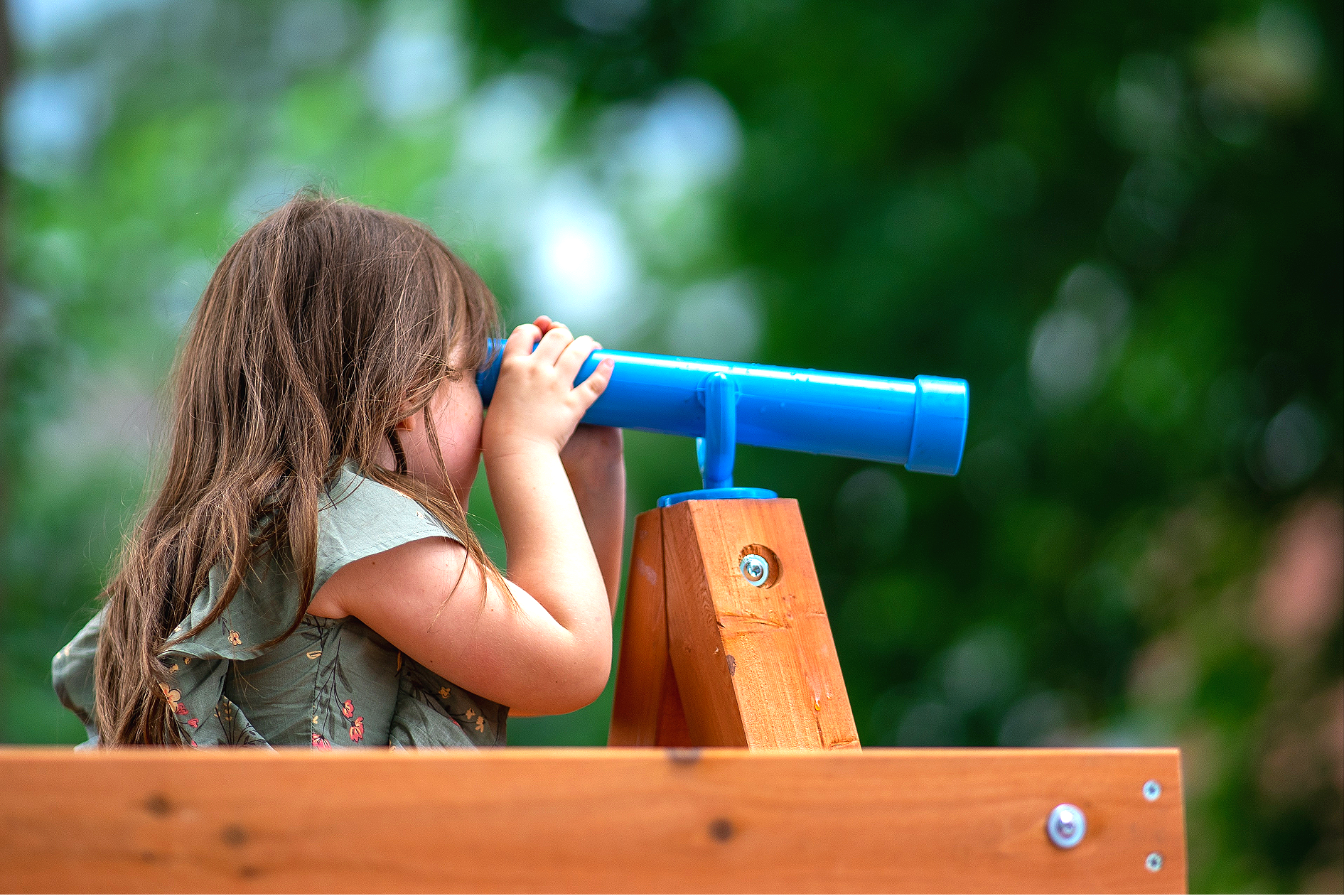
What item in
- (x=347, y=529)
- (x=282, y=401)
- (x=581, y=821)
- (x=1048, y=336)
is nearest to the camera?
(x=581, y=821)

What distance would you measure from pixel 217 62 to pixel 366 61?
26.1 inches

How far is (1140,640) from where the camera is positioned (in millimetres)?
2670

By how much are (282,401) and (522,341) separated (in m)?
0.23

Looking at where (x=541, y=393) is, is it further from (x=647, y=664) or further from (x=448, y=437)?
(x=647, y=664)

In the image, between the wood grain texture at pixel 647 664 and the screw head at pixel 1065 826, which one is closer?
the screw head at pixel 1065 826

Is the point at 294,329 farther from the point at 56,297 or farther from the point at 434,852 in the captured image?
the point at 56,297

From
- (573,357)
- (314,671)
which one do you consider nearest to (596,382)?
(573,357)

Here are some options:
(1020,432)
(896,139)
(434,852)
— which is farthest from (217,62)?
(434,852)

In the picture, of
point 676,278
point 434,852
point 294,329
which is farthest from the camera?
point 676,278

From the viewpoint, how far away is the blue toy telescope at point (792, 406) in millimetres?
1009

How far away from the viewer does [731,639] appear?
0.86 meters

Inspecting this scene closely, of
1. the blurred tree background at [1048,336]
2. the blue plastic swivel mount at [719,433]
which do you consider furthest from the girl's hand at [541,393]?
the blurred tree background at [1048,336]

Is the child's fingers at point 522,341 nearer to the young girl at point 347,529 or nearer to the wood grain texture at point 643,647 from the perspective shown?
the young girl at point 347,529

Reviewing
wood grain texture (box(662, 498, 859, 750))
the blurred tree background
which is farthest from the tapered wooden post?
the blurred tree background
